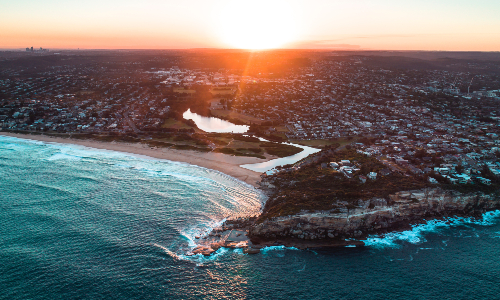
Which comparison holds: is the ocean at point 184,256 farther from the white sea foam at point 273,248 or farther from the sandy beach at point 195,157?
the sandy beach at point 195,157

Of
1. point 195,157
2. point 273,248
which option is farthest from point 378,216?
point 195,157

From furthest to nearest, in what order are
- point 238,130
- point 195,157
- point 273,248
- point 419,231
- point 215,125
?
point 215,125, point 238,130, point 195,157, point 419,231, point 273,248

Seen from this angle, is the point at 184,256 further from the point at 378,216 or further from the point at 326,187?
the point at 378,216

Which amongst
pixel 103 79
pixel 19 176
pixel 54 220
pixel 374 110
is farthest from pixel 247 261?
pixel 103 79

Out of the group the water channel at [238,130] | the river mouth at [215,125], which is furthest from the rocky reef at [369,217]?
the river mouth at [215,125]

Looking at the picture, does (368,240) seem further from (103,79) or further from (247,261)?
(103,79)
